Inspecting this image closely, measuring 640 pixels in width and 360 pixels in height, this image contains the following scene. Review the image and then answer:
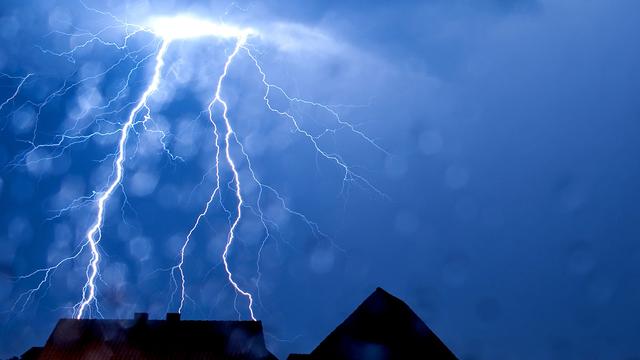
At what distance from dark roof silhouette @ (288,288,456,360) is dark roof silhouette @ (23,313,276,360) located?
326 cm

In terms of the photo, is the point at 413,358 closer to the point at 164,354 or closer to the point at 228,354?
the point at 228,354

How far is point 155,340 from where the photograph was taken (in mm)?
15141

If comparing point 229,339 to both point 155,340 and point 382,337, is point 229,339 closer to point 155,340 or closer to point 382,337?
point 155,340

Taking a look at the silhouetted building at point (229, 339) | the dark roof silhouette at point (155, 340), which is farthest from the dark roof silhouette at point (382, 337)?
the dark roof silhouette at point (155, 340)

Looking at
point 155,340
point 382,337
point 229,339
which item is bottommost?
point 155,340

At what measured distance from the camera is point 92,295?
15.5 meters

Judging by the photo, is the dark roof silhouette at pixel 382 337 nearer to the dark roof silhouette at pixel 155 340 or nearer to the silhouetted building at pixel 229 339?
the silhouetted building at pixel 229 339

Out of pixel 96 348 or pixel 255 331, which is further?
pixel 255 331

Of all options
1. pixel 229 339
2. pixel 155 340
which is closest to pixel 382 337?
pixel 229 339

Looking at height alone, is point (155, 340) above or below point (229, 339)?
below

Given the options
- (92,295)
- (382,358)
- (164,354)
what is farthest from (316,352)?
(92,295)

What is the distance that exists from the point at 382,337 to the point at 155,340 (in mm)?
6789

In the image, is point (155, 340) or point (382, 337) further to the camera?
point (155, 340)

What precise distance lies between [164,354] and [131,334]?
1.38 meters
